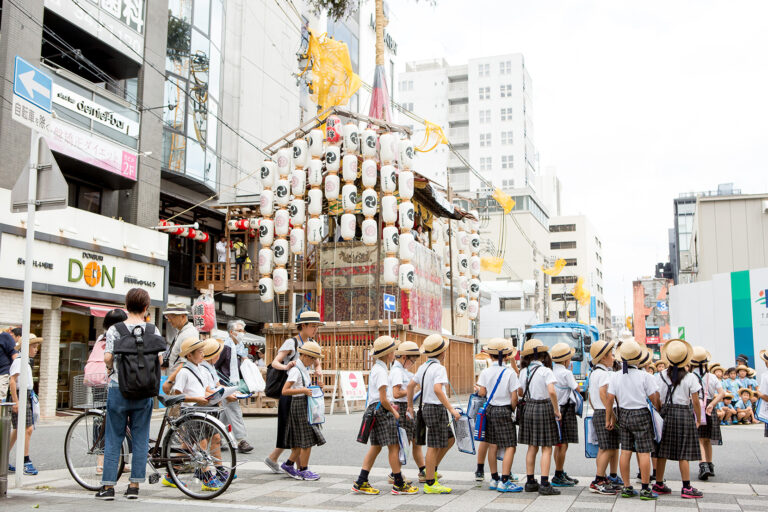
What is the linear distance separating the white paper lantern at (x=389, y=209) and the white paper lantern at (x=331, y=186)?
63.7 inches

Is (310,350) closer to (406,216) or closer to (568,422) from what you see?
(568,422)

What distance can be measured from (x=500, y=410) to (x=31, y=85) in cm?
641

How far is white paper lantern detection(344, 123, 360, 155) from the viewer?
916 inches

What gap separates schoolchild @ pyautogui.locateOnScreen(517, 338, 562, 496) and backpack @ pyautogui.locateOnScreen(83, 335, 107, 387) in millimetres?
4636

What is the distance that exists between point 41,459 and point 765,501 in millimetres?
9303

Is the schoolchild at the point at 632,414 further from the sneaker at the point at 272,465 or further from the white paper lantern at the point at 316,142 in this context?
the white paper lantern at the point at 316,142

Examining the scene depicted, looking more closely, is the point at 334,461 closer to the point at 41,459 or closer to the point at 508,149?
the point at 41,459

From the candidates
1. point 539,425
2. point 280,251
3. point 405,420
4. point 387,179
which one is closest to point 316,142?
point 387,179

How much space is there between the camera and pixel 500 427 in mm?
7805

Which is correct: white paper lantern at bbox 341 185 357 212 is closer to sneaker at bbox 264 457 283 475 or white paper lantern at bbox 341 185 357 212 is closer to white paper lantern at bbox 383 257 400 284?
white paper lantern at bbox 383 257 400 284

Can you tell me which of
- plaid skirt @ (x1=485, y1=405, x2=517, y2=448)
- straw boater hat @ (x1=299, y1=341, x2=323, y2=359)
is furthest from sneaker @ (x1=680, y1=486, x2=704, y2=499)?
straw boater hat @ (x1=299, y1=341, x2=323, y2=359)

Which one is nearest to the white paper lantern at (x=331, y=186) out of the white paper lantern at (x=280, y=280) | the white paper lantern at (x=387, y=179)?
the white paper lantern at (x=387, y=179)

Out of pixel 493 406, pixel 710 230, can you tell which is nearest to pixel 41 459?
pixel 493 406

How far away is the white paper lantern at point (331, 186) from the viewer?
76.4 feet
